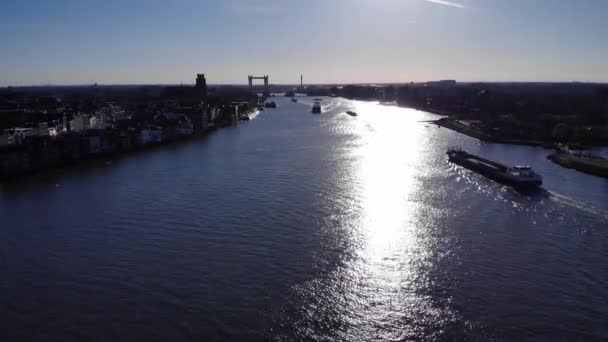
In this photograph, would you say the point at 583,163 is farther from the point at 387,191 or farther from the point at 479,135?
the point at 479,135

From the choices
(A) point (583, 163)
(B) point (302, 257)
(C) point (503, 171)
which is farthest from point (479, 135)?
(B) point (302, 257)

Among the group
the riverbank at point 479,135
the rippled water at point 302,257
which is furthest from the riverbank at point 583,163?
the riverbank at point 479,135

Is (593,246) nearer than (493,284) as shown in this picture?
No

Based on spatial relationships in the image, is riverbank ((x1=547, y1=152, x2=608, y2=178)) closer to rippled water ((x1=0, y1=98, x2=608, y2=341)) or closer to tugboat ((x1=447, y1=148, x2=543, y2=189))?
rippled water ((x1=0, y1=98, x2=608, y2=341))

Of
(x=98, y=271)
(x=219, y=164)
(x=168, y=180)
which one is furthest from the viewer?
(x=219, y=164)

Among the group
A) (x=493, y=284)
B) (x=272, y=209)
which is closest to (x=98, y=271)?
(x=272, y=209)

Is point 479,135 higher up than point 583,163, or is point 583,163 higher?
point 479,135

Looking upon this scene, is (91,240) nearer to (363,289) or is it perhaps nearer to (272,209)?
(272,209)
